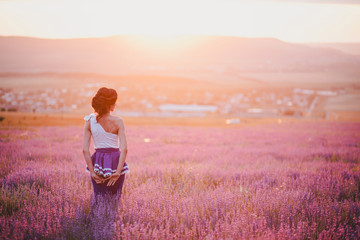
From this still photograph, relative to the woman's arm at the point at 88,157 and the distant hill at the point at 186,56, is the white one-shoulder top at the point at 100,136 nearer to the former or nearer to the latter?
the woman's arm at the point at 88,157

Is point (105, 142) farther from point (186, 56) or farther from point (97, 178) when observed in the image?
point (186, 56)

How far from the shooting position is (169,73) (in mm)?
109875

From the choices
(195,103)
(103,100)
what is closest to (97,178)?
(103,100)

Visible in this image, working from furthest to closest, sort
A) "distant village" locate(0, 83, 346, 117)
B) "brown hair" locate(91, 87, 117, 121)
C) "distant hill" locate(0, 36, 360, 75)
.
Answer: "distant hill" locate(0, 36, 360, 75)
"distant village" locate(0, 83, 346, 117)
"brown hair" locate(91, 87, 117, 121)

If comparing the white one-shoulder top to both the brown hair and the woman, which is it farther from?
the brown hair

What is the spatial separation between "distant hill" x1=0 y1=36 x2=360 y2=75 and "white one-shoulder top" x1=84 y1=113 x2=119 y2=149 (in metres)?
71.0

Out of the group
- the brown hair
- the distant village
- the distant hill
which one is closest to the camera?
the brown hair

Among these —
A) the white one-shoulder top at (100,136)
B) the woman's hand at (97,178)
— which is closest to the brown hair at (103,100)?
the white one-shoulder top at (100,136)

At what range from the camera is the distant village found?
50666 millimetres

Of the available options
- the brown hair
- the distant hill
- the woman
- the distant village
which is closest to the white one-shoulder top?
the woman

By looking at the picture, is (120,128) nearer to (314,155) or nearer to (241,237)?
(241,237)

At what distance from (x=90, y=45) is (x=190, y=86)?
1967 inches

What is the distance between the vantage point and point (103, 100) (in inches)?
121

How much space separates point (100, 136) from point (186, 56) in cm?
13005
